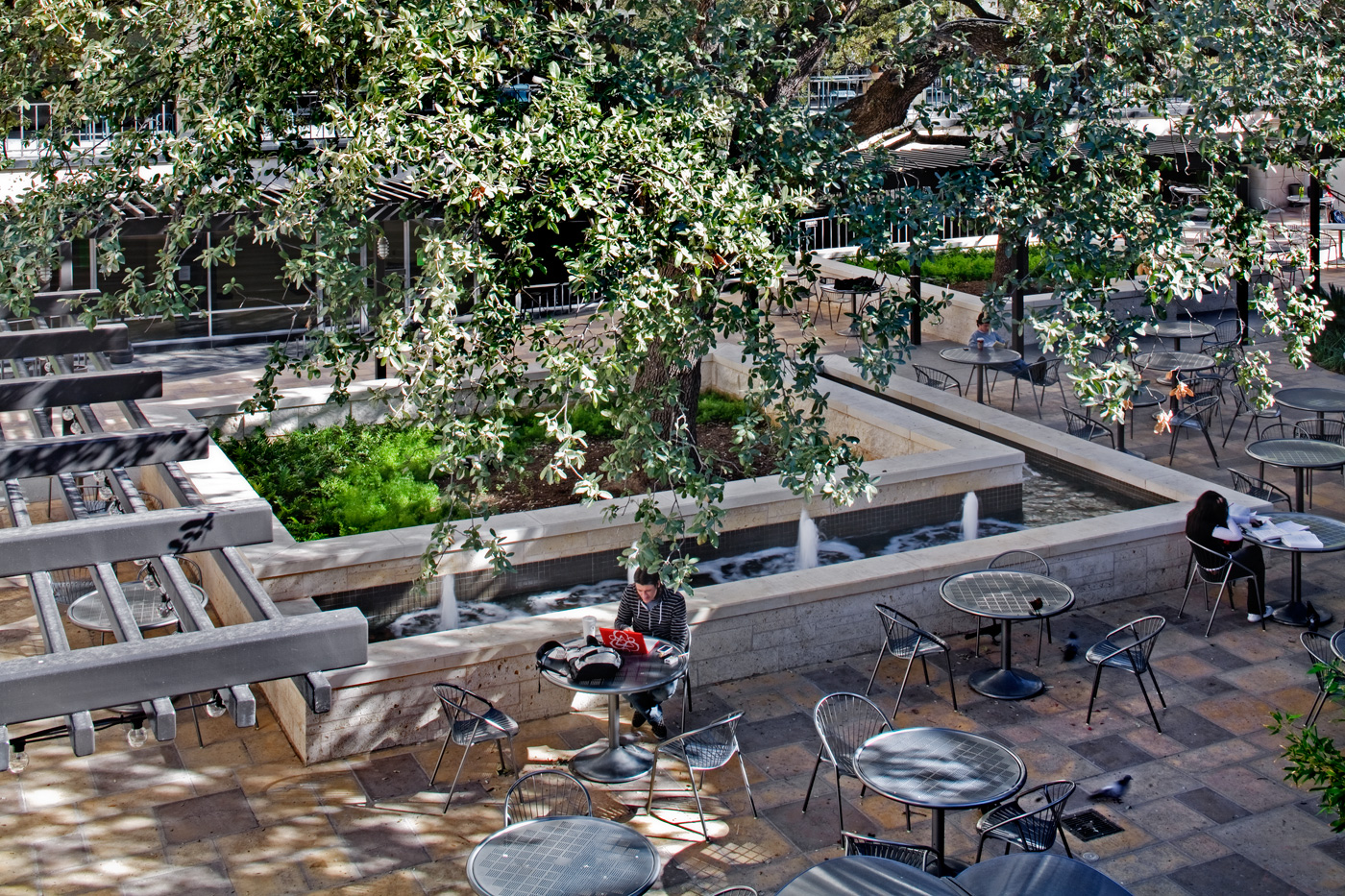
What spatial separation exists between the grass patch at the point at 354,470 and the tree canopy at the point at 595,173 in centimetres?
360

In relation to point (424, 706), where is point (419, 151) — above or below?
above

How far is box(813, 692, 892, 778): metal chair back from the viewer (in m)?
7.90

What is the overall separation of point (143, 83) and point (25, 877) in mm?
4436

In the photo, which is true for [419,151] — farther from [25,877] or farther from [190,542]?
[25,877]

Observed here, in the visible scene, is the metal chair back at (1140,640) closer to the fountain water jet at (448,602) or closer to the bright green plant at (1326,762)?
the bright green plant at (1326,762)

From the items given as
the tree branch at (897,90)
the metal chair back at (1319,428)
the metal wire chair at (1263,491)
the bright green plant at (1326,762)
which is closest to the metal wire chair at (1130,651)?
the bright green plant at (1326,762)

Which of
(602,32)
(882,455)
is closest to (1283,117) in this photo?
(602,32)

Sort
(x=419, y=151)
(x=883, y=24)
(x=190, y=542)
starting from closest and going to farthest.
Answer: (x=190, y=542) → (x=419, y=151) → (x=883, y=24)

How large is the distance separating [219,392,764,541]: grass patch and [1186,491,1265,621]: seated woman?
431 cm

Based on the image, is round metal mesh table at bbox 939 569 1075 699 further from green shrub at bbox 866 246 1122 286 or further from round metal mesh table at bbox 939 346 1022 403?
green shrub at bbox 866 246 1122 286

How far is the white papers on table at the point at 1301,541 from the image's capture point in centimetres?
1049

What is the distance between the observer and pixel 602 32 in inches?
345

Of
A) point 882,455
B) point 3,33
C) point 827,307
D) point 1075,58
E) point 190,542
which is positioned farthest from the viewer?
point 827,307

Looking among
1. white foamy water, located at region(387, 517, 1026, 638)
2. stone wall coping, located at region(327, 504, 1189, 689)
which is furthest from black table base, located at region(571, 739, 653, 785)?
white foamy water, located at region(387, 517, 1026, 638)
